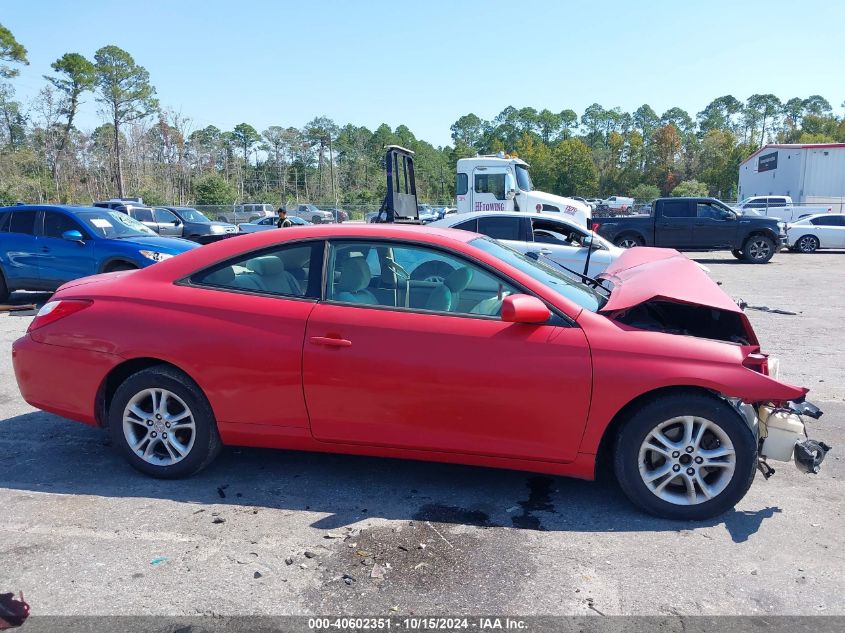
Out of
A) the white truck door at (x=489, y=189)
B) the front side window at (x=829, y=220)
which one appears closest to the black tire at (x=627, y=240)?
the white truck door at (x=489, y=189)

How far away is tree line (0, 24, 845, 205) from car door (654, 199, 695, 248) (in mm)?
37549

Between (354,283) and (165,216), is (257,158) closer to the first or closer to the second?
(165,216)

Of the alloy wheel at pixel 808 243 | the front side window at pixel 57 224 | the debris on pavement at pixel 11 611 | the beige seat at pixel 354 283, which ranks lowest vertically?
the debris on pavement at pixel 11 611

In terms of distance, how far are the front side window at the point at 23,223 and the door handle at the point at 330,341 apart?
9092mm

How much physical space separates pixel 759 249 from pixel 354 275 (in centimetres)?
1940

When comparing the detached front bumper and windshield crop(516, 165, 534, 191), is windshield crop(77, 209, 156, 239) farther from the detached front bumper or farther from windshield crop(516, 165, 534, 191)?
windshield crop(516, 165, 534, 191)

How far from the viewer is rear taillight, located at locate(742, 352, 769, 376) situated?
349 cm

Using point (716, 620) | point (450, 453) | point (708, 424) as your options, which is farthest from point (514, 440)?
point (716, 620)

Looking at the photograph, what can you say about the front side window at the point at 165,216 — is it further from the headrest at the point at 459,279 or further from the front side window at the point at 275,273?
the headrest at the point at 459,279

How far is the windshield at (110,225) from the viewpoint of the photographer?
10.5 m

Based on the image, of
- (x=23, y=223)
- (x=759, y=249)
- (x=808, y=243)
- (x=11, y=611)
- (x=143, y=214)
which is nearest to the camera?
(x=11, y=611)

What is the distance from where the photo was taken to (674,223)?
20141 millimetres

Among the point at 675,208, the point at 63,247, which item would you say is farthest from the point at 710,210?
the point at 63,247

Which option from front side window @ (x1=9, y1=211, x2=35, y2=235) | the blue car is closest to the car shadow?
the blue car
